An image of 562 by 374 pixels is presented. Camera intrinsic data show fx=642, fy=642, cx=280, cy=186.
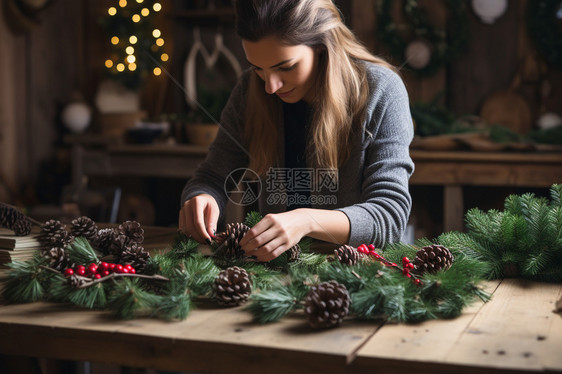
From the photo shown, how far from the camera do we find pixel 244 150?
5.69 feet

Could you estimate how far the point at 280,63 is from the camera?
1395 mm

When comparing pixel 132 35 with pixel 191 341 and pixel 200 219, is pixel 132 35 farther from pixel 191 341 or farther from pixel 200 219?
pixel 191 341

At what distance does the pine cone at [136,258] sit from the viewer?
1041mm

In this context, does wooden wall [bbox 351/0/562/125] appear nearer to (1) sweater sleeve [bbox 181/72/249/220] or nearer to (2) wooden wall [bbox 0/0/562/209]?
(2) wooden wall [bbox 0/0/562/209]

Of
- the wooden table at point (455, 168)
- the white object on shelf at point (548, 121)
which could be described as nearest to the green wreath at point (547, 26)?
the white object on shelf at point (548, 121)

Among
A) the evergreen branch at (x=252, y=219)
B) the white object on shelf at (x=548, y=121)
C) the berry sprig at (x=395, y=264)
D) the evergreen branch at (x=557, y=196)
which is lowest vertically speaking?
the berry sprig at (x=395, y=264)

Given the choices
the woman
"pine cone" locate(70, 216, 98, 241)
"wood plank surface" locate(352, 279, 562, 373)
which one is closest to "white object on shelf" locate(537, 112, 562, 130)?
the woman

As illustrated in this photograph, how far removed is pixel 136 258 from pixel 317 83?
2.34 ft

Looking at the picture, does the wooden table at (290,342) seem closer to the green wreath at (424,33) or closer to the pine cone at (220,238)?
the pine cone at (220,238)

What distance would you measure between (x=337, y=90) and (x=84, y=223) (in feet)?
2.15

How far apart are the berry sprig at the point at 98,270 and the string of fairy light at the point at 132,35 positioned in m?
2.71

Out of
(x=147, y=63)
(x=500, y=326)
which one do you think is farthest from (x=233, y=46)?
(x=500, y=326)

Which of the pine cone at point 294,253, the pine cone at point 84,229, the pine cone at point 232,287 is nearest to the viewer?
the pine cone at point 232,287

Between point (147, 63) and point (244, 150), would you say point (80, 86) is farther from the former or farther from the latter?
point (244, 150)
